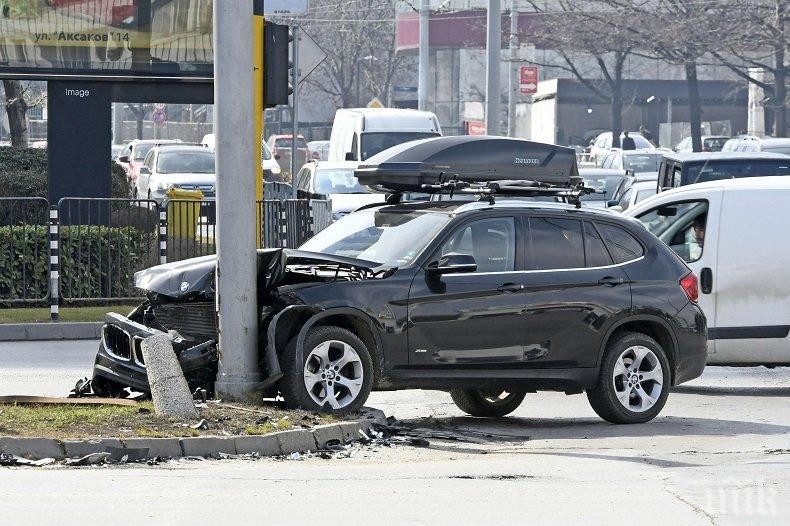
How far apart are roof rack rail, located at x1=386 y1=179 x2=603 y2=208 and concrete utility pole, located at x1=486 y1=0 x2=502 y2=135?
17494 mm

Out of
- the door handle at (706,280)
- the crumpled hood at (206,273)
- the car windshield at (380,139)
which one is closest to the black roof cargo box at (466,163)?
the crumpled hood at (206,273)

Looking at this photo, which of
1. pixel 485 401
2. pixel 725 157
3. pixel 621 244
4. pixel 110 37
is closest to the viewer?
pixel 621 244

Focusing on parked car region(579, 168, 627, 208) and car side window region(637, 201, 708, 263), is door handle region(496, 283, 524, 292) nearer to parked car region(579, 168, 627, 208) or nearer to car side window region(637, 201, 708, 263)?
car side window region(637, 201, 708, 263)

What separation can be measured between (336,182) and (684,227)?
13106mm

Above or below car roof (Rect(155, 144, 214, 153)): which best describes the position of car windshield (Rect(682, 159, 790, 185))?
below

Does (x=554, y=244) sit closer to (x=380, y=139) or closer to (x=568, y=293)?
(x=568, y=293)

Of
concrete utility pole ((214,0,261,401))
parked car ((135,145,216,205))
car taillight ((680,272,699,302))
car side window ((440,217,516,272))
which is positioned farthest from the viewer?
parked car ((135,145,216,205))

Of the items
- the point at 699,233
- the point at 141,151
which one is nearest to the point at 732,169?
the point at 699,233

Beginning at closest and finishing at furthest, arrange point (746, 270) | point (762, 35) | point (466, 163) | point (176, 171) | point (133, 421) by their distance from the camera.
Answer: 1. point (133, 421)
2. point (466, 163)
3. point (746, 270)
4. point (176, 171)
5. point (762, 35)

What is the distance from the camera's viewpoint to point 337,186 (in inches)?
1030

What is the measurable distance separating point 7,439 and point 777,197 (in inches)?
286

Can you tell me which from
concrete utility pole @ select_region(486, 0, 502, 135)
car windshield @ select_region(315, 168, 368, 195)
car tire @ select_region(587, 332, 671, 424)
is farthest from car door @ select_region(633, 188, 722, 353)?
concrete utility pole @ select_region(486, 0, 502, 135)

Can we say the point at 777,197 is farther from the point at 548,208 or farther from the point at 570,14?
the point at 570,14

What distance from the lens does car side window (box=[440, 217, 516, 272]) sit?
35.8ft
